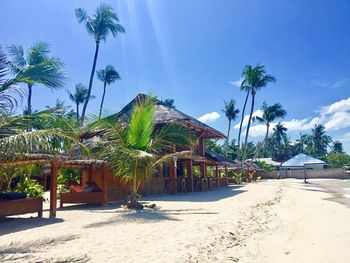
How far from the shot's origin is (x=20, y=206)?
27.1 feet

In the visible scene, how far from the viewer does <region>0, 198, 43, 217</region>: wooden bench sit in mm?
7899

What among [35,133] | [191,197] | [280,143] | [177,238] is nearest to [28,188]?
[191,197]

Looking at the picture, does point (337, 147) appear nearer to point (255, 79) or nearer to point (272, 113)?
point (272, 113)

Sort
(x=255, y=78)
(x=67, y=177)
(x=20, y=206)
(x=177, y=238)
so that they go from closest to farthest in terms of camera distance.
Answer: (x=177, y=238)
(x=20, y=206)
(x=67, y=177)
(x=255, y=78)

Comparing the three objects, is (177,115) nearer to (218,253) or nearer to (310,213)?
(310,213)

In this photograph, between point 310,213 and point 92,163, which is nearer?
point 310,213

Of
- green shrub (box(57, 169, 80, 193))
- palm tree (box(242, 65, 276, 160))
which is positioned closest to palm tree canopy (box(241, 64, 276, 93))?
palm tree (box(242, 65, 276, 160))

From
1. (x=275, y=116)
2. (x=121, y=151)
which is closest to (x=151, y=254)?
(x=121, y=151)

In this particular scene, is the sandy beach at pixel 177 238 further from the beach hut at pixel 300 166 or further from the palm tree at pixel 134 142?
the beach hut at pixel 300 166

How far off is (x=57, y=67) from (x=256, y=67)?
35272 millimetres

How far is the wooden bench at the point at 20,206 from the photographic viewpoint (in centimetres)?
790

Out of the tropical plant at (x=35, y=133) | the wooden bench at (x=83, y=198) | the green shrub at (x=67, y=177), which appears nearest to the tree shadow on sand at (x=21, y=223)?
the tropical plant at (x=35, y=133)

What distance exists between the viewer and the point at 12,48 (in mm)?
5527

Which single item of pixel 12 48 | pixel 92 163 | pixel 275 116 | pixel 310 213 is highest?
pixel 275 116
